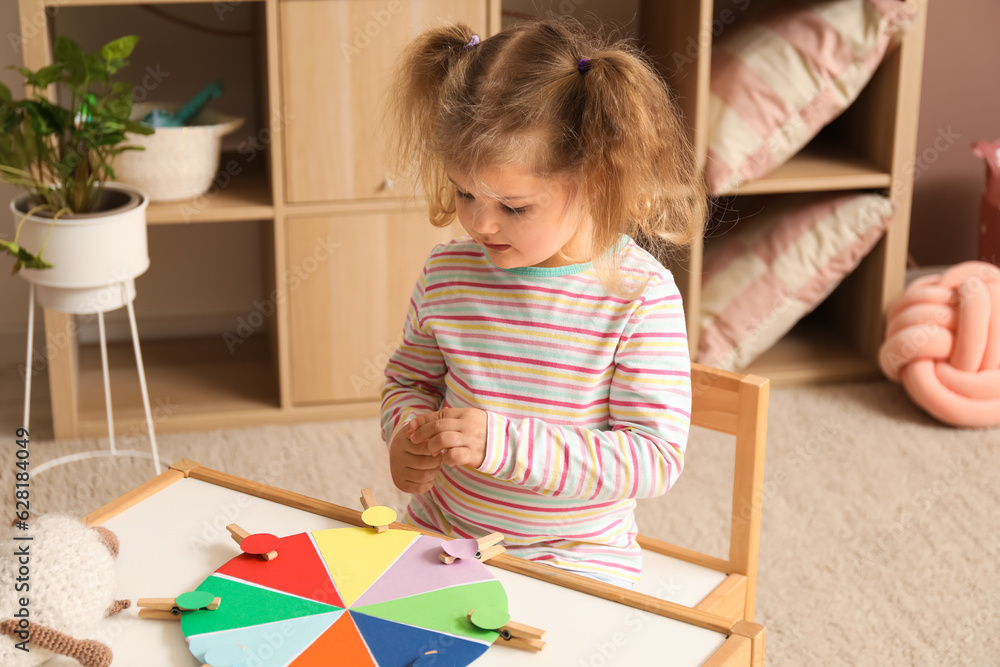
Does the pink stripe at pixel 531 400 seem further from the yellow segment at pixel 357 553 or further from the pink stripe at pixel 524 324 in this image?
the yellow segment at pixel 357 553

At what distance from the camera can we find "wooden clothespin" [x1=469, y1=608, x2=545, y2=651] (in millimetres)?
692

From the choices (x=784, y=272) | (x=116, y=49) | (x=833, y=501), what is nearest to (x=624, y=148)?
(x=116, y=49)

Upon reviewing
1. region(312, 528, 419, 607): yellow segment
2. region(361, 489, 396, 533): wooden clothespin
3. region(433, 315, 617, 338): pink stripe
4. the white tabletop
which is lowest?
the white tabletop

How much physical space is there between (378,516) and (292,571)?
92 millimetres

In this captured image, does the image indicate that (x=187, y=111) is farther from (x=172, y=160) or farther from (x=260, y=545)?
(x=260, y=545)

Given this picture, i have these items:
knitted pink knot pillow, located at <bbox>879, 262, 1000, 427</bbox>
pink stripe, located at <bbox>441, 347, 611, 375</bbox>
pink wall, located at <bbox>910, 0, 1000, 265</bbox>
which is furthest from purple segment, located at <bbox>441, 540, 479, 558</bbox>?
pink wall, located at <bbox>910, 0, 1000, 265</bbox>

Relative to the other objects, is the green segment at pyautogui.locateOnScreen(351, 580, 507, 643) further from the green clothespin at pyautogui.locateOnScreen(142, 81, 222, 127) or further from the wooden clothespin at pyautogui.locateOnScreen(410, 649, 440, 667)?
the green clothespin at pyautogui.locateOnScreen(142, 81, 222, 127)

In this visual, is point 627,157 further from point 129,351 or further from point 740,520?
point 129,351

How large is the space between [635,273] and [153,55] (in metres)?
1.52

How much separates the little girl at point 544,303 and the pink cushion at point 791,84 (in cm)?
102

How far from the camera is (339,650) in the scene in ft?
2.23

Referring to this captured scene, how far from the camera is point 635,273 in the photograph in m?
0.97

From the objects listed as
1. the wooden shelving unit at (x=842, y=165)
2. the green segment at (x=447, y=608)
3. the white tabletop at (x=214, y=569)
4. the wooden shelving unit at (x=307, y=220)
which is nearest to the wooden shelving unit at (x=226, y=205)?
the wooden shelving unit at (x=307, y=220)

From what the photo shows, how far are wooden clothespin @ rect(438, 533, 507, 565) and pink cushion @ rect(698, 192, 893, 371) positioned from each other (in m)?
1.37
